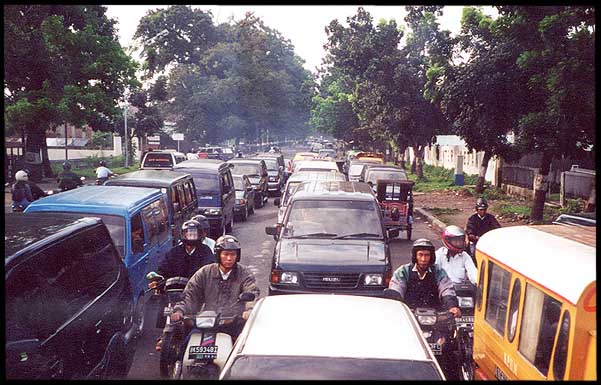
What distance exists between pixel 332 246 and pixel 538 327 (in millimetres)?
5731

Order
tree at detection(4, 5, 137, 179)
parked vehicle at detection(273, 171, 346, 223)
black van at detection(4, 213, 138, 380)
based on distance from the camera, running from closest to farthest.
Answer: black van at detection(4, 213, 138, 380) → parked vehicle at detection(273, 171, 346, 223) → tree at detection(4, 5, 137, 179)

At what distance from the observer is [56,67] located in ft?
100

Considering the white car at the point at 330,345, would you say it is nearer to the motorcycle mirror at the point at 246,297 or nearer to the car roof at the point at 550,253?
the car roof at the point at 550,253

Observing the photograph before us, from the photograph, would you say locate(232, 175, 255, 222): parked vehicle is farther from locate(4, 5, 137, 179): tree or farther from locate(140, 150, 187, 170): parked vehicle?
locate(4, 5, 137, 179): tree

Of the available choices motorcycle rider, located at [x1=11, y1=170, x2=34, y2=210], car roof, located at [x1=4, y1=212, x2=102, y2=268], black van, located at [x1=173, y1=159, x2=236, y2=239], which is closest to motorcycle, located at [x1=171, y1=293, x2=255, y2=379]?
car roof, located at [x1=4, y1=212, x2=102, y2=268]

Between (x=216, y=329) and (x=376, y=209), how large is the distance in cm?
543

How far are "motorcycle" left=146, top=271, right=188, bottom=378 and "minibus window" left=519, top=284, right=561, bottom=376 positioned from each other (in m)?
3.46

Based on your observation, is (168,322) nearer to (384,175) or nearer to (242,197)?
(242,197)

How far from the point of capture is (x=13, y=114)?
29656 mm

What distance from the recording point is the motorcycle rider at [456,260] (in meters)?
8.34

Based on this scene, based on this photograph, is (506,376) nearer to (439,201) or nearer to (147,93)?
(439,201)

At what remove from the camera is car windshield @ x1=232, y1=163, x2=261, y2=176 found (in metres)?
27.6

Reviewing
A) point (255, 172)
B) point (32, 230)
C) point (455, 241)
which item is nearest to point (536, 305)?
point (455, 241)

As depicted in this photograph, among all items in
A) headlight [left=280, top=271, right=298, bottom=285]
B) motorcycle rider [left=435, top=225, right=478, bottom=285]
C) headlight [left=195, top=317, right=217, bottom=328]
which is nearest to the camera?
headlight [left=195, top=317, right=217, bottom=328]
